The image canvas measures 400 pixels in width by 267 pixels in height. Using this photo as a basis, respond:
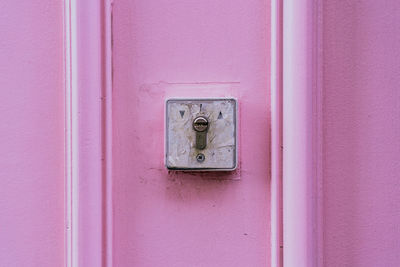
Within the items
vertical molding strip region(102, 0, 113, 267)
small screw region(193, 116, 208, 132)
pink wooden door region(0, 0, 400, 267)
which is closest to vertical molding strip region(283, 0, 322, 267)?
pink wooden door region(0, 0, 400, 267)

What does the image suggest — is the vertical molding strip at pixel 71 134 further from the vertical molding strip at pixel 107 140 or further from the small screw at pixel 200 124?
the small screw at pixel 200 124

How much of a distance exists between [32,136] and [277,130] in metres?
0.43

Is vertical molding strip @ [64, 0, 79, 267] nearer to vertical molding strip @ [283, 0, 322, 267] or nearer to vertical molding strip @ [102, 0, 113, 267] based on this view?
vertical molding strip @ [102, 0, 113, 267]

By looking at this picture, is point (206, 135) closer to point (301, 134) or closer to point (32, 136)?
point (301, 134)

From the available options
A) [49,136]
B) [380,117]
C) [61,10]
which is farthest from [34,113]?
[380,117]

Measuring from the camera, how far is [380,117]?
70cm

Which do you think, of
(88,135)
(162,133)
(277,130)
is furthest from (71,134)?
(277,130)

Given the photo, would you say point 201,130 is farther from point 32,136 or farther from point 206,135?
point 32,136

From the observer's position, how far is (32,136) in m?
0.74

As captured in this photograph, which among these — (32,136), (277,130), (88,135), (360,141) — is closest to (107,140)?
(88,135)

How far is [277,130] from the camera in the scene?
0.70 metres

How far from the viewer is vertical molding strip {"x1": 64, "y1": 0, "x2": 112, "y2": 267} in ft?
2.26

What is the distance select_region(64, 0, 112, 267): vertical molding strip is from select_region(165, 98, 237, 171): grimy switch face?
12 cm

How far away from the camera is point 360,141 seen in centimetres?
70
